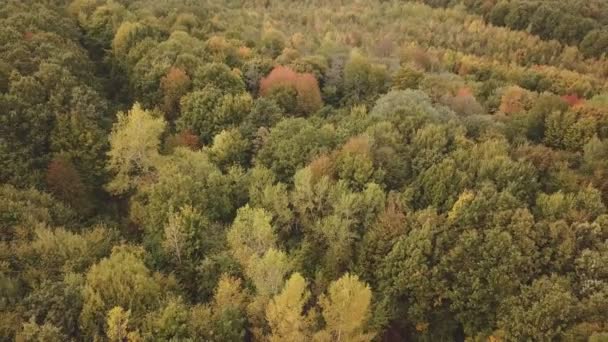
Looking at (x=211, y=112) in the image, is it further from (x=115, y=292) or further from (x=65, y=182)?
(x=115, y=292)

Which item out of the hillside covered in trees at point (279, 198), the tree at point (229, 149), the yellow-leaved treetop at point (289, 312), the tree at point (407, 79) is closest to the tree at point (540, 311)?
the hillside covered in trees at point (279, 198)

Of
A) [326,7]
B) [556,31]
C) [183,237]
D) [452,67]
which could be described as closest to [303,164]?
[183,237]

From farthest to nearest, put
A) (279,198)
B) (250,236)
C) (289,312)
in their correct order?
(279,198) < (250,236) < (289,312)

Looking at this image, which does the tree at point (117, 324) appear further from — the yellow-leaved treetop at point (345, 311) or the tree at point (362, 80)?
the tree at point (362, 80)

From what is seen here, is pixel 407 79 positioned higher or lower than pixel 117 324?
lower

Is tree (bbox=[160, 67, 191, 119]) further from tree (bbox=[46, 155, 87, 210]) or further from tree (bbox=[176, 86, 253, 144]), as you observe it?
tree (bbox=[46, 155, 87, 210])

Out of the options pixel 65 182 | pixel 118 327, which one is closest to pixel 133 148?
pixel 65 182

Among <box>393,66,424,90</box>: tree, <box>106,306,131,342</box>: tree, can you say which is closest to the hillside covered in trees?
<box>106,306,131,342</box>: tree

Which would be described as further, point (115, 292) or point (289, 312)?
point (115, 292)
